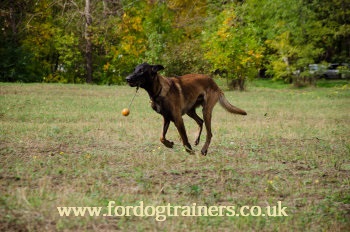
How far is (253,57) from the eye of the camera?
2856cm

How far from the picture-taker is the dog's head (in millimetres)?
8272

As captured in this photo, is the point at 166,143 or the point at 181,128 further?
the point at 166,143

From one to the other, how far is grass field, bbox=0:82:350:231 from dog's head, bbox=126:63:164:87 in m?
1.26

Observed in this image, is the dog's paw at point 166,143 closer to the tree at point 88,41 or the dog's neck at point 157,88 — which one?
the dog's neck at point 157,88

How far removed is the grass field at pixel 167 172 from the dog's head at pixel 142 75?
1.26 meters

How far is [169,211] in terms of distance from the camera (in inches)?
217

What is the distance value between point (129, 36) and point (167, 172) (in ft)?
94.4

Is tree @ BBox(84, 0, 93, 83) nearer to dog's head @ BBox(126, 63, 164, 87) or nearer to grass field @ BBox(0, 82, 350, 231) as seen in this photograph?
grass field @ BBox(0, 82, 350, 231)

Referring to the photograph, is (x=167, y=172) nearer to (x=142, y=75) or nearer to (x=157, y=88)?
(x=157, y=88)

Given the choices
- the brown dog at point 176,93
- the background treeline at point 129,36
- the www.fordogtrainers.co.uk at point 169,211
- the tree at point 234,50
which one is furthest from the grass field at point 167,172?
the background treeline at point 129,36

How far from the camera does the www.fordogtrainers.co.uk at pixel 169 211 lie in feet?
17.4

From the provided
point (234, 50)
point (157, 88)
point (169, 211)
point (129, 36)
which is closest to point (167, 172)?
point (157, 88)

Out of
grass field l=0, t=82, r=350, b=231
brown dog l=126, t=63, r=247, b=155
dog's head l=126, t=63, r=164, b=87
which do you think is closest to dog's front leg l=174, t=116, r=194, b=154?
brown dog l=126, t=63, r=247, b=155

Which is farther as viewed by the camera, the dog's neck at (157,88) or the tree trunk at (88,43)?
the tree trunk at (88,43)
